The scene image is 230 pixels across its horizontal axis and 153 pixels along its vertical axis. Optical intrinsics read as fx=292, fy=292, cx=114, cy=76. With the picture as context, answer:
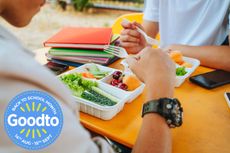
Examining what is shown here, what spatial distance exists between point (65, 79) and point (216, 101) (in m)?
0.49

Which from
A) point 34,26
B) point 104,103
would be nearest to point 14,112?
point 104,103

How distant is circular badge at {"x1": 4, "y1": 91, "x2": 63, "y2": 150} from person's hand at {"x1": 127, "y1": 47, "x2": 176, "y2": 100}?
0.30 m

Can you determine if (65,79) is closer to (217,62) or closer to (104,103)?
(104,103)

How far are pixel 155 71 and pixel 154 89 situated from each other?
6cm

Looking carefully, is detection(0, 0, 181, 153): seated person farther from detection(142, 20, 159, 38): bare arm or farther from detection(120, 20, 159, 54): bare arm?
detection(142, 20, 159, 38): bare arm

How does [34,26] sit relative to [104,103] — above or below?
below

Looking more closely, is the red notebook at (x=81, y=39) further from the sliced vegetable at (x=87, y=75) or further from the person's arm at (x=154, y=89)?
the person's arm at (x=154, y=89)

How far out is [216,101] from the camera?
3.07 feet

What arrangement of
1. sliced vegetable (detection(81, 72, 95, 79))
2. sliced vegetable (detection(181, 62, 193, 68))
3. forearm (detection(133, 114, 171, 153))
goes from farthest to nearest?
1. sliced vegetable (detection(181, 62, 193, 68))
2. sliced vegetable (detection(81, 72, 95, 79))
3. forearm (detection(133, 114, 171, 153))

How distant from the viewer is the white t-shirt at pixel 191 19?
137cm

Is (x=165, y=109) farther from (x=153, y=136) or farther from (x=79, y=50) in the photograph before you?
(x=79, y=50)

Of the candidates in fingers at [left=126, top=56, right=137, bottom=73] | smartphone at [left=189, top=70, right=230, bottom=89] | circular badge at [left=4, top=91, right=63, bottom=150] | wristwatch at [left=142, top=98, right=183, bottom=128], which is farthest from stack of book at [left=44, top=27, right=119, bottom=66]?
circular badge at [left=4, top=91, right=63, bottom=150]

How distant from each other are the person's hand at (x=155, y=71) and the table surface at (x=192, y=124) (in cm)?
11

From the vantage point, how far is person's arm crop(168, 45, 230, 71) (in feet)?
3.79
